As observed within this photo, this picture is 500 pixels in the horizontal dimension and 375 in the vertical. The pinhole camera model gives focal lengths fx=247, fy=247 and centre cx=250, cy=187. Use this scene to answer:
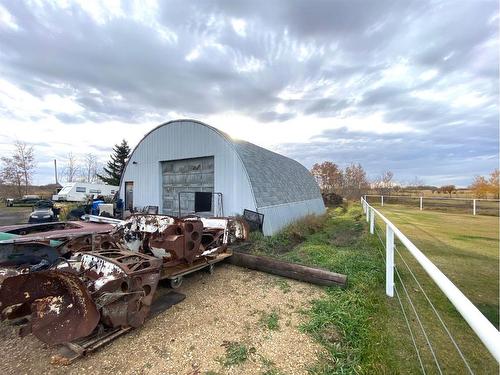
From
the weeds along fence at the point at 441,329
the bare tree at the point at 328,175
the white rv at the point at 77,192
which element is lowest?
the weeds along fence at the point at 441,329

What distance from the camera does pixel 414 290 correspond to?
443cm

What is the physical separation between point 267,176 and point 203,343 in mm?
8655

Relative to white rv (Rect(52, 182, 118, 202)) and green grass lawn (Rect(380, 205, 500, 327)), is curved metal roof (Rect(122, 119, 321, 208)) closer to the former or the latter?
green grass lawn (Rect(380, 205, 500, 327))

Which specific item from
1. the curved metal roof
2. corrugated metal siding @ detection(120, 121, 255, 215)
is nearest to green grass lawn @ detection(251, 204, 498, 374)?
the curved metal roof

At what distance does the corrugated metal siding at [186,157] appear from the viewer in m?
9.77

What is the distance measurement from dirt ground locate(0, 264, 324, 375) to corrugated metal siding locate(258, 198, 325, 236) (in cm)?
500

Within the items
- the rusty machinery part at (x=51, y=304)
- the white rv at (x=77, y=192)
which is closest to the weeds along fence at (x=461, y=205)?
the rusty machinery part at (x=51, y=304)

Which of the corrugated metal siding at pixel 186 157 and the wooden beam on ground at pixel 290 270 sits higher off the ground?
the corrugated metal siding at pixel 186 157

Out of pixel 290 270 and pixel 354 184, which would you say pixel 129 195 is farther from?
pixel 354 184

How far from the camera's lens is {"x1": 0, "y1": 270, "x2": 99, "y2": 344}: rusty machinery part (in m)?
2.72

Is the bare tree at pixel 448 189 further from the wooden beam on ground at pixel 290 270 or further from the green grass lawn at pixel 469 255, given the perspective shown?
the wooden beam on ground at pixel 290 270

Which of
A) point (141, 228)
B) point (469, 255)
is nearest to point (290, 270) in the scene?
point (141, 228)

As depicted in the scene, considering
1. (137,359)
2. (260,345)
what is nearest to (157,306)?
(137,359)

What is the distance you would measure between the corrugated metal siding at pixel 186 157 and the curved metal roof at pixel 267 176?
0.20 m
